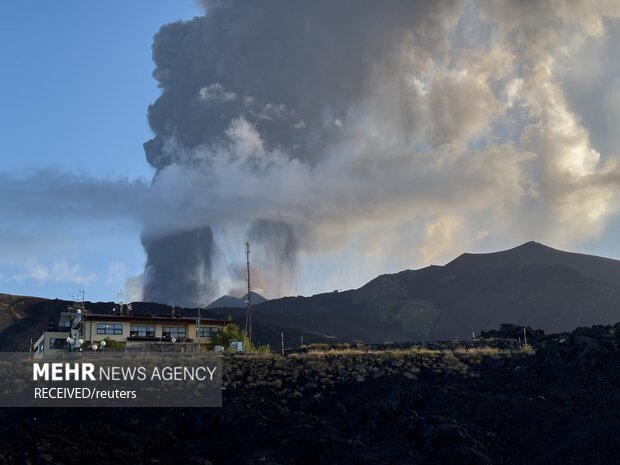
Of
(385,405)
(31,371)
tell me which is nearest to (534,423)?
(385,405)

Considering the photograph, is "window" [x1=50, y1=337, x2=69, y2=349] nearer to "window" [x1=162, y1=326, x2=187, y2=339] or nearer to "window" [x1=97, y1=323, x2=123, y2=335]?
"window" [x1=97, y1=323, x2=123, y2=335]

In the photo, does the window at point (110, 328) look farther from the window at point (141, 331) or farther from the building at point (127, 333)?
the window at point (141, 331)

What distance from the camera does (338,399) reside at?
47.6m

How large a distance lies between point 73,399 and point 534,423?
33276 millimetres

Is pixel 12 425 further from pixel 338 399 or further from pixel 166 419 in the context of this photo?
Result: pixel 338 399

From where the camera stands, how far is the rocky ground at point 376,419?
124ft

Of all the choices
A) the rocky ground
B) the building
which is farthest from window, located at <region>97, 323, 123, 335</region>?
the rocky ground

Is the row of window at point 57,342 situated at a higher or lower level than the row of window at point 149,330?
lower

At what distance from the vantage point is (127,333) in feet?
289

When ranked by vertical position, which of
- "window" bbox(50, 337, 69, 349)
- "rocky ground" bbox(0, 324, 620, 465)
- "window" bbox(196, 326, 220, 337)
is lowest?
"rocky ground" bbox(0, 324, 620, 465)

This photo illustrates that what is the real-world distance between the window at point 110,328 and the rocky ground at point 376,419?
3757 cm

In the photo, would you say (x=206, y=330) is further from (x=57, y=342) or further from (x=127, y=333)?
(x=57, y=342)

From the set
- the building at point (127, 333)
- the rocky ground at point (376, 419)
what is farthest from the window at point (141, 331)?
the rocky ground at point (376, 419)

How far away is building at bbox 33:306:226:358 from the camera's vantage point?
8356 cm
